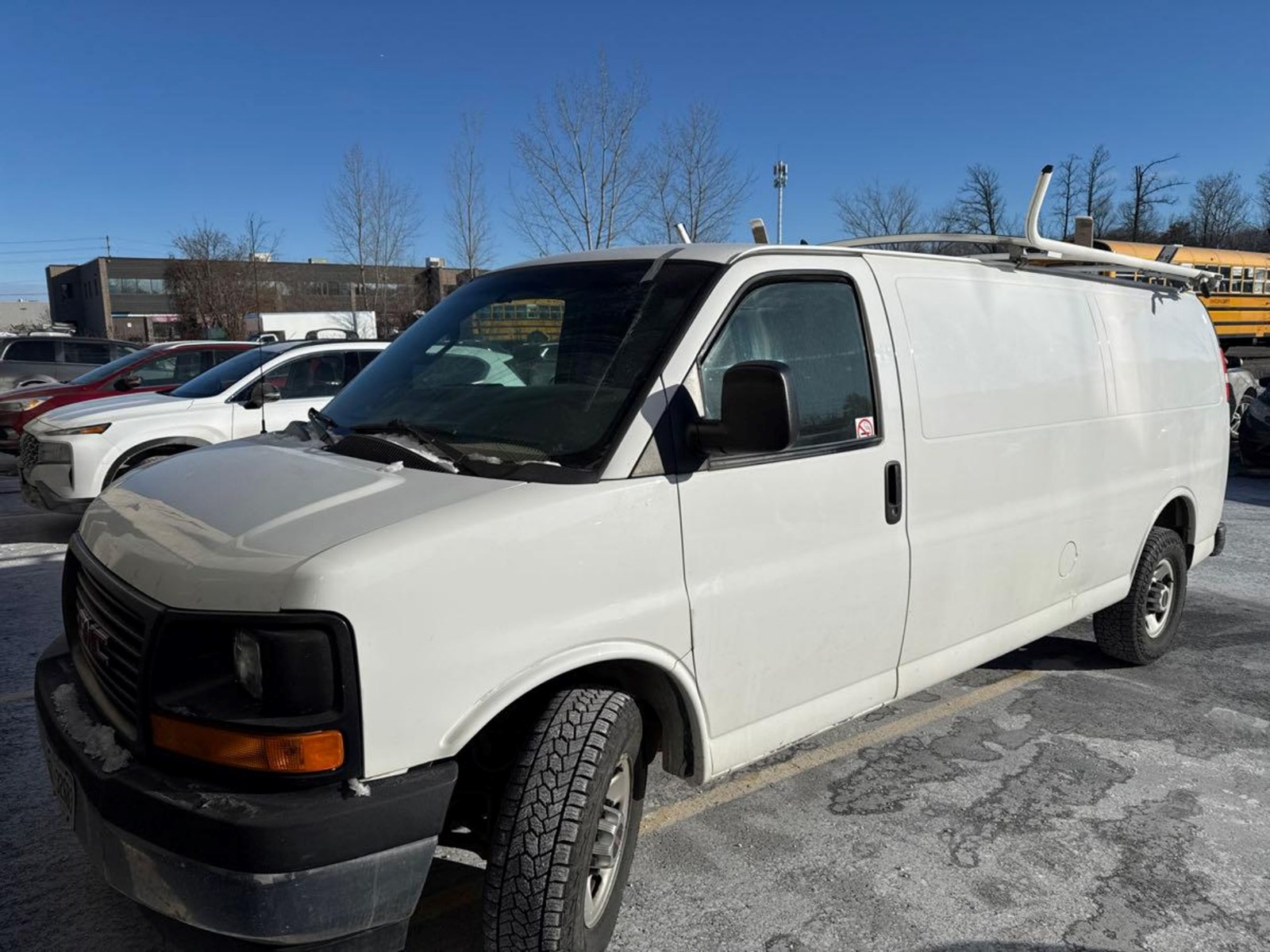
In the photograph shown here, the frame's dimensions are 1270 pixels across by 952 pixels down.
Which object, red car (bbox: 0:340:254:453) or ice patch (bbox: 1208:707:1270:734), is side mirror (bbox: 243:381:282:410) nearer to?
red car (bbox: 0:340:254:453)

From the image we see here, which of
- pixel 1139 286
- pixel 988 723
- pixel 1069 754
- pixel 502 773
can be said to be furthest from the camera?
pixel 1139 286

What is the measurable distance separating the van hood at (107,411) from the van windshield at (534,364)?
5.46 m

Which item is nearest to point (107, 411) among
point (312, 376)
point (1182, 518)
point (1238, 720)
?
point (312, 376)

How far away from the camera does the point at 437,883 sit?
3.13 meters

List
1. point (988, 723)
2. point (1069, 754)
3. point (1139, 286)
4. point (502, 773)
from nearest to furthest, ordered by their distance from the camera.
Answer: point (502, 773) < point (1069, 754) < point (988, 723) < point (1139, 286)

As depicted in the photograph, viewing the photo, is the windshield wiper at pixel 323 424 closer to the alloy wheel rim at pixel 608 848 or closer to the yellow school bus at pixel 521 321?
the yellow school bus at pixel 521 321

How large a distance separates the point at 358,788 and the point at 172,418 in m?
7.19

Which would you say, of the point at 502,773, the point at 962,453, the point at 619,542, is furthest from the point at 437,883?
the point at 962,453

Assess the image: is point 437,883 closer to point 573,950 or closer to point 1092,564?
point 573,950

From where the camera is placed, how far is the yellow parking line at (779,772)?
120 inches

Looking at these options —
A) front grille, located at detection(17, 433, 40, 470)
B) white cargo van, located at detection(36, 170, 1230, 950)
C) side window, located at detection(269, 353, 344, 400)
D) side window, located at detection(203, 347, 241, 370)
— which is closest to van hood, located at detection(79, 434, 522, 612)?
white cargo van, located at detection(36, 170, 1230, 950)

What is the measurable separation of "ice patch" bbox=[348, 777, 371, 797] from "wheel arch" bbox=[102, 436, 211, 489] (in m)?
6.49

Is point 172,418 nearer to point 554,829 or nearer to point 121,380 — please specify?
point 121,380

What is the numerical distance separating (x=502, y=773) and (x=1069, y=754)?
2772 mm
